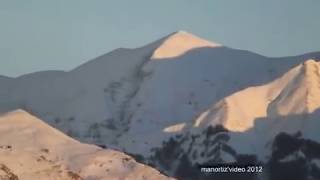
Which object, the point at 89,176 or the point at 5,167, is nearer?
the point at 5,167

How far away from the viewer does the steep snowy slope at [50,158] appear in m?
116

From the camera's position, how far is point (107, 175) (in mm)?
136875

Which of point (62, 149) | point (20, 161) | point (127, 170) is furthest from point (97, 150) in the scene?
point (20, 161)

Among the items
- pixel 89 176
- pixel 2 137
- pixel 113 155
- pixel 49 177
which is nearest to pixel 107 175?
pixel 89 176

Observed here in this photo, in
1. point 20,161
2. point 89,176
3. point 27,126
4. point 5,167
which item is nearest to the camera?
point 5,167

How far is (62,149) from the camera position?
155 metres

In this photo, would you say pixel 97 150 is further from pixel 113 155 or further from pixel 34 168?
pixel 34 168

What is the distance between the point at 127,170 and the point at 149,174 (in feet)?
16.1

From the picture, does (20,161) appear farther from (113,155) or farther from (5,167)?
→ (113,155)

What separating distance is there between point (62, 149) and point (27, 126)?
2407cm

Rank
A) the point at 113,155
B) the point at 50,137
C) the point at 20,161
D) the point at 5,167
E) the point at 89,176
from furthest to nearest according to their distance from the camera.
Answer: the point at 50,137 < the point at 113,155 < the point at 89,176 < the point at 20,161 < the point at 5,167

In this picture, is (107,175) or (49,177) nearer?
(49,177)

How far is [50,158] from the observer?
13438cm

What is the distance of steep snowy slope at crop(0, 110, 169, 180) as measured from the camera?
381 ft
